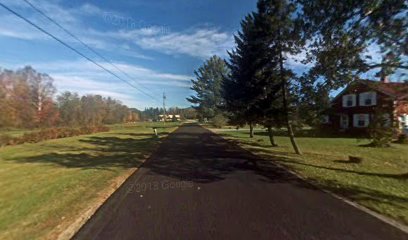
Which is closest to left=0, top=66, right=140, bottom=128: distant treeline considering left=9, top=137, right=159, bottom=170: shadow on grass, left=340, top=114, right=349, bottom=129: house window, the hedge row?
the hedge row

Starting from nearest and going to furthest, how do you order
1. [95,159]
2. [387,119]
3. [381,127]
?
[387,119], [381,127], [95,159]

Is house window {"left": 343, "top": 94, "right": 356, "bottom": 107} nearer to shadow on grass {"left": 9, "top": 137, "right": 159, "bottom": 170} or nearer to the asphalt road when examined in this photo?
shadow on grass {"left": 9, "top": 137, "right": 159, "bottom": 170}

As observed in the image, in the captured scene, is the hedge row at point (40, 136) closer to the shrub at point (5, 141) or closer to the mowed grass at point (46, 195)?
the shrub at point (5, 141)

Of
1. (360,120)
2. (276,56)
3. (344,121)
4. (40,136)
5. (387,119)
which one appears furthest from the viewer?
(344,121)

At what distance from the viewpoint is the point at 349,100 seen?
3953 cm

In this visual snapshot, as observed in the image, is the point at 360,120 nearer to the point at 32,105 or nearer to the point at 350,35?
the point at 350,35

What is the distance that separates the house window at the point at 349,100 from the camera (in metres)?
38.8

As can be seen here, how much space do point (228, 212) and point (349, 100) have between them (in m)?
37.0

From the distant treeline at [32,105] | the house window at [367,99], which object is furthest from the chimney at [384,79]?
the distant treeline at [32,105]

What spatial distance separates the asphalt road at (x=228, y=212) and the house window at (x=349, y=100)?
31.7m

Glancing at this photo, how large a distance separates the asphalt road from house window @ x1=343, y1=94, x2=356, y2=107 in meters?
31.7

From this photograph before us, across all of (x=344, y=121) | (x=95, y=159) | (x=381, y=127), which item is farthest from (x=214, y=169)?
(x=344, y=121)

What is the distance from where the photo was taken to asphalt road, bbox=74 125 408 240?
5500mm

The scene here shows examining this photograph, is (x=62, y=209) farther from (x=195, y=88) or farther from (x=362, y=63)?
(x=195, y=88)
